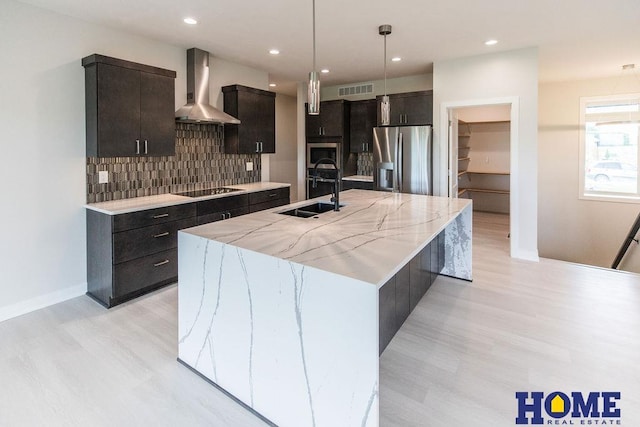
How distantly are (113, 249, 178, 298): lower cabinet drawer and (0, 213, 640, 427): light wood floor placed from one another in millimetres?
146

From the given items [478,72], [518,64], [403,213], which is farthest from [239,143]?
[518,64]

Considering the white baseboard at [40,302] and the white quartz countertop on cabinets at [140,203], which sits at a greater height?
the white quartz countertop on cabinets at [140,203]

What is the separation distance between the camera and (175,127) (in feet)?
13.6

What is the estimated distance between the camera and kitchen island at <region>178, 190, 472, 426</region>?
1536 millimetres

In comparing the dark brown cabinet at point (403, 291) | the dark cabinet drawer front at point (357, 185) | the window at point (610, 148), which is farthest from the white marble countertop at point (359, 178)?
the window at point (610, 148)

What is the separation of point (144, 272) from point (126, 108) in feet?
5.19

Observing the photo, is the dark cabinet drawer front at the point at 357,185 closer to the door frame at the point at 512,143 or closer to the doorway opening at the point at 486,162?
the door frame at the point at 512,143

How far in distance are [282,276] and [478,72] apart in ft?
14.2

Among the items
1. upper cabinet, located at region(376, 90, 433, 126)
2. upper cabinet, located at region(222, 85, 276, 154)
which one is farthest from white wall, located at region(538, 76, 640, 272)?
upper cabinet, located at region(222, 85, 276, 154)

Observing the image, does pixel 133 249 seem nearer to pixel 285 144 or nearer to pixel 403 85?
pixel 403 85

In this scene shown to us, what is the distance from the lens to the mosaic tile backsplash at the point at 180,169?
Answer: 3654mm

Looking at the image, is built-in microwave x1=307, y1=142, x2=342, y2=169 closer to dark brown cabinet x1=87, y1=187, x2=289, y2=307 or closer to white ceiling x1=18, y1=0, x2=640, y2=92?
white ceiling x1=18, y1=0, x2=640, y2=92

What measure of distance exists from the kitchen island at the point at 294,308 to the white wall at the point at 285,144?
17.3 feet

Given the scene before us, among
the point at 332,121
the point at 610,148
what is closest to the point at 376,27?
the point at 332,121
